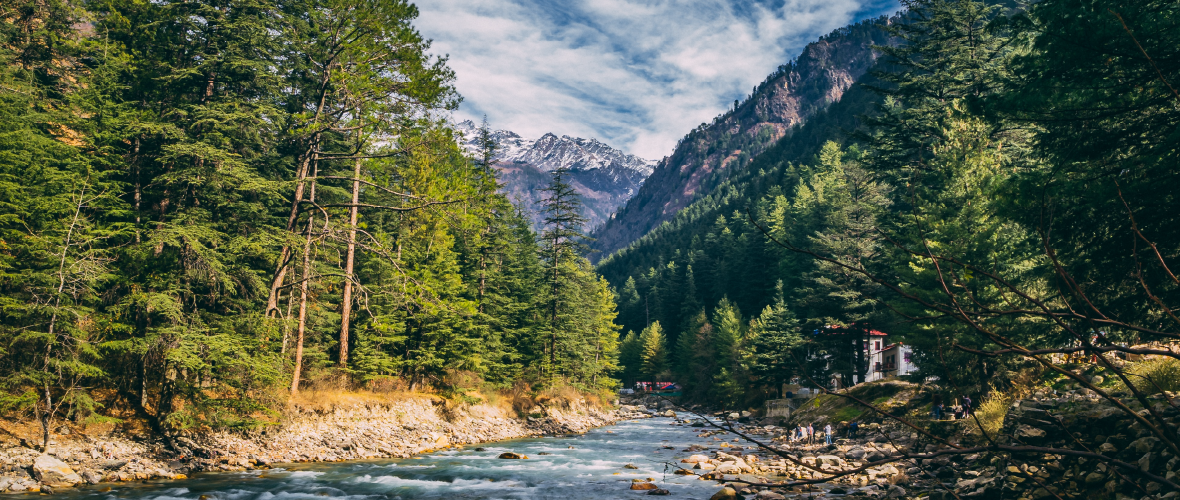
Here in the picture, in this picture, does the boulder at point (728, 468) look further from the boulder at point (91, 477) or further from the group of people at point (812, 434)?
the boulder at point (91, 477)

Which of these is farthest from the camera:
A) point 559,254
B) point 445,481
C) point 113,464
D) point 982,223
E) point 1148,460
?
point 559,254

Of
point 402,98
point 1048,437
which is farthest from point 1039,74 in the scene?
point 402,98

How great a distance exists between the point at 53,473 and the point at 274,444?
671 centimetres

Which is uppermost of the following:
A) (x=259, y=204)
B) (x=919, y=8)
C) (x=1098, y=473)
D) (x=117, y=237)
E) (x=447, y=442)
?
(x=919, y=8)

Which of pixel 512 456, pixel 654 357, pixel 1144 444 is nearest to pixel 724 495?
pixel 1144 444

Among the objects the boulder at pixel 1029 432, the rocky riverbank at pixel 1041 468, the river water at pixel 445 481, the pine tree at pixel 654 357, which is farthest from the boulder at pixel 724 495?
the pine tree at pixel 654 357

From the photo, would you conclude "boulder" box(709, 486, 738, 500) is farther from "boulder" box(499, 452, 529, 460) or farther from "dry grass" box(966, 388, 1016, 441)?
"boulder" box(499, 452, 529, 460)

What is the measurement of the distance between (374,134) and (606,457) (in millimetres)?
17366

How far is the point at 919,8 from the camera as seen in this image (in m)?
35.2

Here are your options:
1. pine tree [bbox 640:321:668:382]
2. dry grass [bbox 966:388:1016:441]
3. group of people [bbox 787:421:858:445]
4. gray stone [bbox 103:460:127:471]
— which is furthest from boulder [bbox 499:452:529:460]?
pine tree [bbox 640:321:668:382]

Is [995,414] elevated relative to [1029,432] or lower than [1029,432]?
lower

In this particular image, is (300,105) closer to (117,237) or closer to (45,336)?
(117,237)

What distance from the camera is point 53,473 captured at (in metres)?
15.6

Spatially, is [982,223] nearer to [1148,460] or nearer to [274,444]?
[1148,460]
